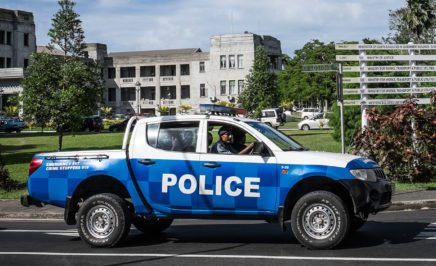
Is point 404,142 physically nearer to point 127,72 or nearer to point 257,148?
point 257,148

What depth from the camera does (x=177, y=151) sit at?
32.1 feet

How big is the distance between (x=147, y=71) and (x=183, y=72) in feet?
25.0

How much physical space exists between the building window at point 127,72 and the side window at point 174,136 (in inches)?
4392

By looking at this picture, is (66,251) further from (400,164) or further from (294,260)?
(400,164)

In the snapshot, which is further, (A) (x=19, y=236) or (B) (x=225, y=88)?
(B) (x=225, y=88)

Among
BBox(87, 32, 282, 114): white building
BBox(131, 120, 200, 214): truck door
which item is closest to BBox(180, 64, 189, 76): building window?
BBox(87, 32, 282, 114): white building

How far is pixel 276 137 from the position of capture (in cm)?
988

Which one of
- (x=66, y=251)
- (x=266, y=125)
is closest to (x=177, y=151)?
(x=266, y=125)

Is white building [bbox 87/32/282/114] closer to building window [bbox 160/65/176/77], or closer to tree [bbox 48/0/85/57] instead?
building window [bbox 160/65/176/77]

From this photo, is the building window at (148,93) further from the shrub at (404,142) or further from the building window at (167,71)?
the shrub at (404,142)

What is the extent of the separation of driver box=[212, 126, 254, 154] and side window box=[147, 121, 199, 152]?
34 cm

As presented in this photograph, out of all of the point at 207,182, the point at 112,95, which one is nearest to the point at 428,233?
the point at 207,182

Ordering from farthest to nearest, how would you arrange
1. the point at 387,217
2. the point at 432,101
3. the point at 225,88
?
1. the point at 225,88
2. the point at 432,101
3. the point at 387,217

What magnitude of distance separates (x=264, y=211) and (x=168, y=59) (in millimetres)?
107498
